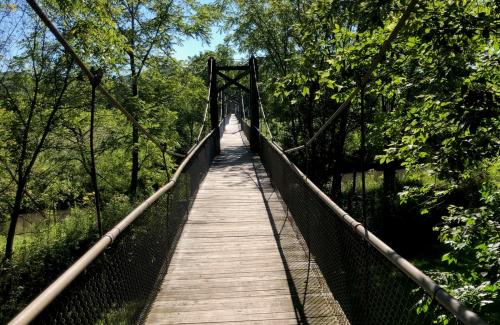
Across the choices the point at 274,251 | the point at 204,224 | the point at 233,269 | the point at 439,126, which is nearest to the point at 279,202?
the point at 204,224

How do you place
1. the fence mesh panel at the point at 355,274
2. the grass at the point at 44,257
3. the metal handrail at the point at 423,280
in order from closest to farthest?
the metal handrail at the point at 423,280
the fence mesh panel at the point at 355,274
the grass at the point at 44,257

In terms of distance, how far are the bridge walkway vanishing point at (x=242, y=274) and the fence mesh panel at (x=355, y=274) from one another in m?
0.08

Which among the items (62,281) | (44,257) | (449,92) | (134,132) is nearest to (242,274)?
(62,281)

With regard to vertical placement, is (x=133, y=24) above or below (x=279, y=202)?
above

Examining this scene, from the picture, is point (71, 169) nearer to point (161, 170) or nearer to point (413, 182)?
point (161, 170)

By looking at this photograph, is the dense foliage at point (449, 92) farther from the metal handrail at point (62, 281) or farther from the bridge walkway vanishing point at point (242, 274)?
the metal handrail at point (62, 281)

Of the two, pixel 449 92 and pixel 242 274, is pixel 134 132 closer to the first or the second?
pixel 242 274

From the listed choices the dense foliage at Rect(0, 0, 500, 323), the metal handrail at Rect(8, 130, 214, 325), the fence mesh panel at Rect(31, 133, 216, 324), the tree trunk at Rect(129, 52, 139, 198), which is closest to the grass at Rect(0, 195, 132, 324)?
the dense foliage at Rect(0, 0, 500, 323)

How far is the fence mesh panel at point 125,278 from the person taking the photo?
176 centimetres

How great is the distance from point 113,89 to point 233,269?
8.37m

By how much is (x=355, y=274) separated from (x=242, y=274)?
139 cm

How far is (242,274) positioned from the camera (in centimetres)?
363

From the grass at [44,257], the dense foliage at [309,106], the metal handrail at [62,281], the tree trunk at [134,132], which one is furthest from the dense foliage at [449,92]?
the tree trunk at [134,132]

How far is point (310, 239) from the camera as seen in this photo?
3824 millimetres
